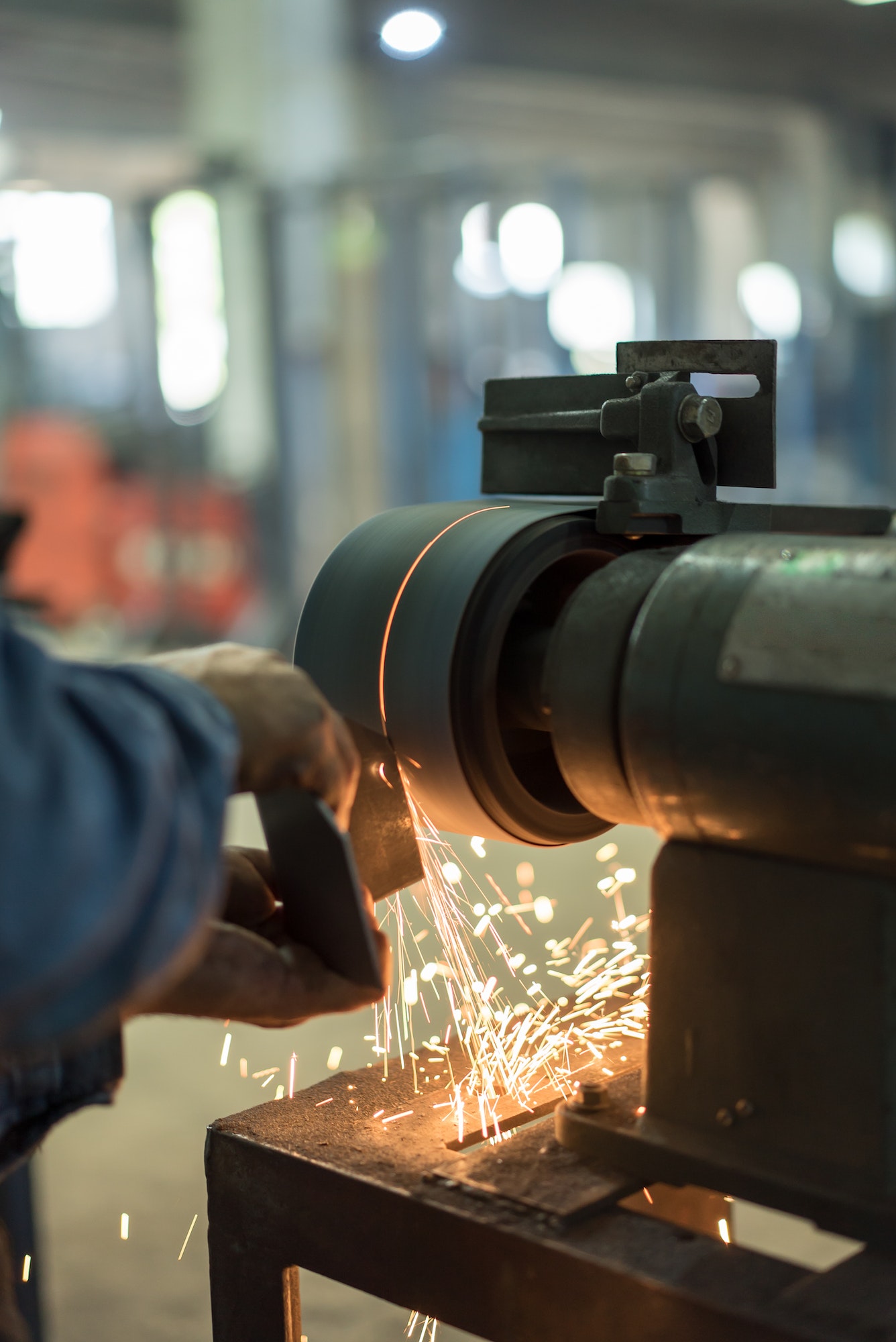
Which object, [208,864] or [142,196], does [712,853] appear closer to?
[208,864]

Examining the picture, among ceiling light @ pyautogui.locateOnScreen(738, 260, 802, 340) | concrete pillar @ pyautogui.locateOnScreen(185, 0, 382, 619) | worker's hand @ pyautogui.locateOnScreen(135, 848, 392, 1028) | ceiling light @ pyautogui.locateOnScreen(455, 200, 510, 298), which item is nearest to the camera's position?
worker's hand @ pyautogui.locateOnScreen(135, 848, 392, 1028)

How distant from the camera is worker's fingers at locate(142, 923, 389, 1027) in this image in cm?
86

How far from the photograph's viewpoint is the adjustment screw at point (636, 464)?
96cm

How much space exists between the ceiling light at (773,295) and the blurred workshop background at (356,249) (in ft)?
0.06

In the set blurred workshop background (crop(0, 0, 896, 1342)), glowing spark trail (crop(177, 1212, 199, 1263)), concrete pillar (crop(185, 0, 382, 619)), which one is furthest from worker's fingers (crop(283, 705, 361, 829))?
concrete pillar (crop(185, 0, 382, 619))

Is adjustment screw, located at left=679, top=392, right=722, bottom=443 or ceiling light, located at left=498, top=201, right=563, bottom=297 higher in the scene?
ceiling light, located at left=498, top=201, right=563, bottom=297

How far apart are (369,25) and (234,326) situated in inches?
50.6

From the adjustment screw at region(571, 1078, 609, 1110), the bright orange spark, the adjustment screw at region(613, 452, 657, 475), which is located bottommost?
the adjustment screw at region(571, 1078, 609, 1110)

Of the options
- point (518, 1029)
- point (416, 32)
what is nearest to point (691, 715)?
point (518, 1029)

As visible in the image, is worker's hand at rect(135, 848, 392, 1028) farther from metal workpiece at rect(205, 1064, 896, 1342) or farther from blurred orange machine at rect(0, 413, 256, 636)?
blurred orange machine at rect(0, 413, 256, 636)

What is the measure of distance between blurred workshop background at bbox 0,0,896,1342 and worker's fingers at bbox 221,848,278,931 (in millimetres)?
4094

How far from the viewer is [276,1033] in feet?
9.43

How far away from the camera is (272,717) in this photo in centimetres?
81

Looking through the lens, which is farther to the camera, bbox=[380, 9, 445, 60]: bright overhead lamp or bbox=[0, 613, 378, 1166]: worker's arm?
bbox=[380, 9, 445, 60]: bright overhead lamp
